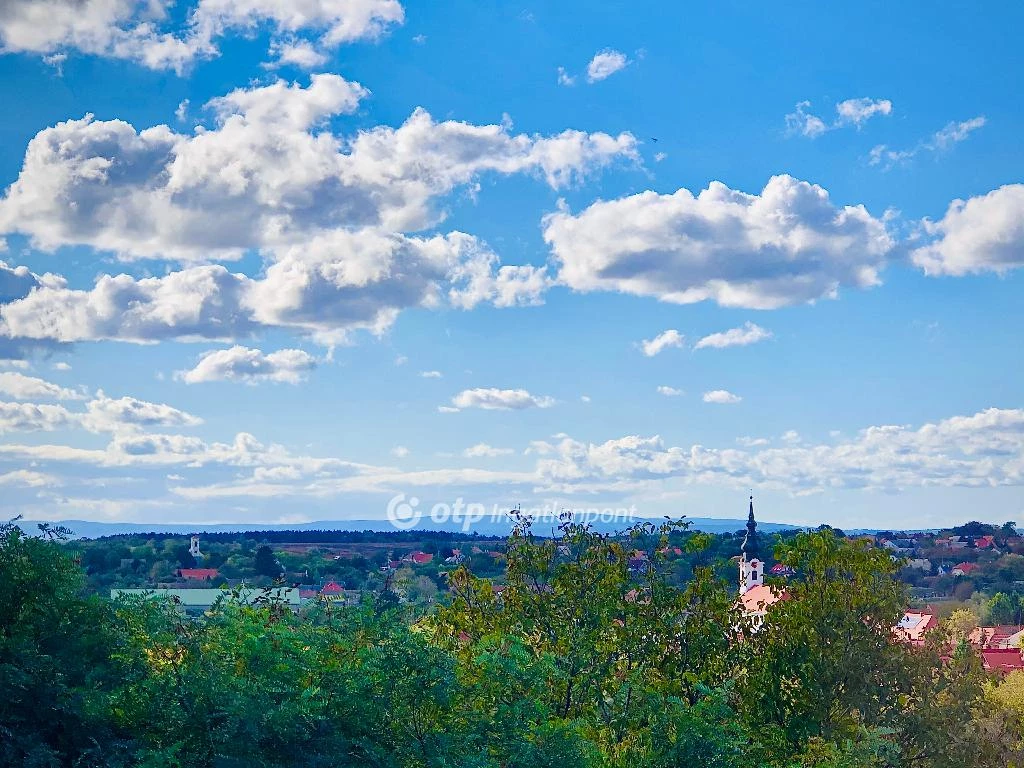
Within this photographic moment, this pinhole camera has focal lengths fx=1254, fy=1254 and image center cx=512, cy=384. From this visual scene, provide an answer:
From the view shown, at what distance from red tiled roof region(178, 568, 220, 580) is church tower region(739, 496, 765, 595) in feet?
161

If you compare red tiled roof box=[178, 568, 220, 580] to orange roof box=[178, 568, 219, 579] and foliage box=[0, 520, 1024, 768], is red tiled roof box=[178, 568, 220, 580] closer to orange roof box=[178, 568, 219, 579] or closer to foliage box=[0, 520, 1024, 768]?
orange roof box=[178, 568, 219, 579]

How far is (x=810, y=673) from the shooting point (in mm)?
24750

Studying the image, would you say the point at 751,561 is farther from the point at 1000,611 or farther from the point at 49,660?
the point at 49,660

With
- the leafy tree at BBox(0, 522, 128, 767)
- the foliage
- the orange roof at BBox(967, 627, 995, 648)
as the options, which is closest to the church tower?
the orange roof at BBox(967, 627, 995, 648)

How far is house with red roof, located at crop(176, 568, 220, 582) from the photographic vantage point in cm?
11765

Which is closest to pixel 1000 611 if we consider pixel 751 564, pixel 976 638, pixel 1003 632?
pixel 1003 632

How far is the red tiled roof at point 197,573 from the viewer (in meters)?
120

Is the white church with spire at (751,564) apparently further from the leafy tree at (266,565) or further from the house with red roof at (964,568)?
the house with red roof at (964,568)

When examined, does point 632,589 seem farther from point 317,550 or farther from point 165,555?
point 317,550

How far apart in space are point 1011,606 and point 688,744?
120m

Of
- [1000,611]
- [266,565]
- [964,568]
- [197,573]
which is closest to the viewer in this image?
[1000,611]

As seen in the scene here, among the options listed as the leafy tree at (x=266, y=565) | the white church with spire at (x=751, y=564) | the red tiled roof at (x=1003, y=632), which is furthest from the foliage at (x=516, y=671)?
the leafy tree at (x=266, y=565)

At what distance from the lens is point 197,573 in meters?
125

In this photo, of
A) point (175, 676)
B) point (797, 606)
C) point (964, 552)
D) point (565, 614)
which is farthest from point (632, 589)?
point (964, 552)
